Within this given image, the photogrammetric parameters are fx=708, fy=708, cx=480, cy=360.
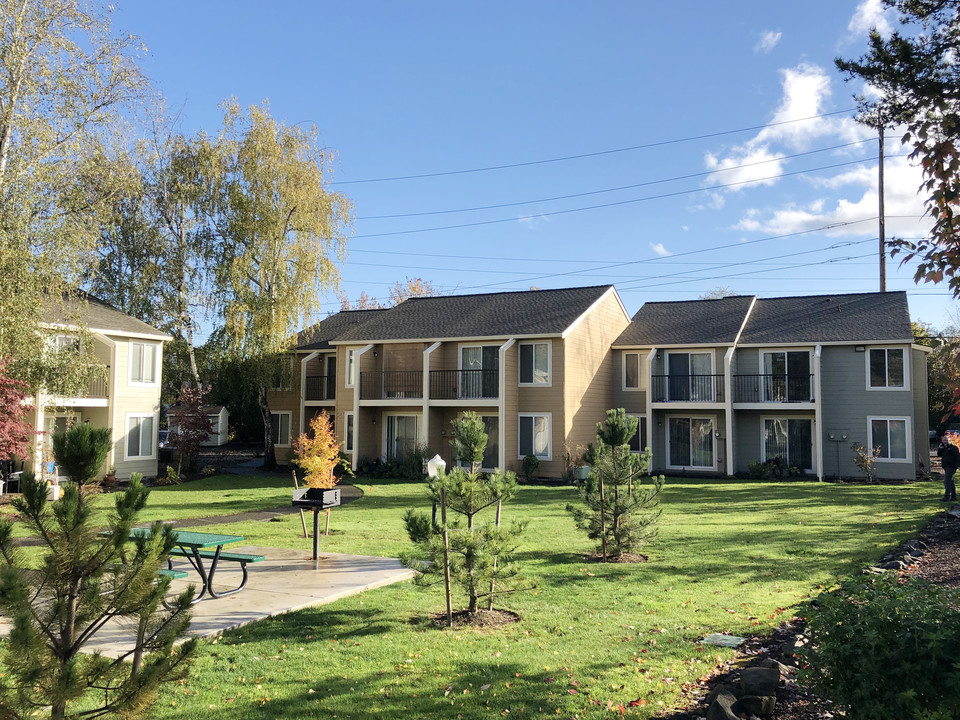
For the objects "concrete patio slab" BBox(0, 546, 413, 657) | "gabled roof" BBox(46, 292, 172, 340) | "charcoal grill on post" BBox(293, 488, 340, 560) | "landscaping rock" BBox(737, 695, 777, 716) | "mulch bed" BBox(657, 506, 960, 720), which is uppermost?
"gabled roof" BBox(46, 292, 172, 340)

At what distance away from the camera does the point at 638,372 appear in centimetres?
3038

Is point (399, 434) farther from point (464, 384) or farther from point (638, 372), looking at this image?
point (638, 372)

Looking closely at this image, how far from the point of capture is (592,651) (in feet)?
22.1

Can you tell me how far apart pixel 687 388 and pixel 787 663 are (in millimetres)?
23275

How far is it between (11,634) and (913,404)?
2848cm

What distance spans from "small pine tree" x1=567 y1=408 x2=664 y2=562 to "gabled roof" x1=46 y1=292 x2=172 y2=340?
16.3 m

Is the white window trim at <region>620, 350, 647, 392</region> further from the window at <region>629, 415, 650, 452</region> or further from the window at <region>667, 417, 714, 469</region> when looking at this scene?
the window at <region>667, 417, 714, 469</region>

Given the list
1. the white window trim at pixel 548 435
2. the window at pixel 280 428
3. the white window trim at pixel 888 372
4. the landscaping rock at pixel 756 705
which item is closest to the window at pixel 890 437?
the white window trim at pixel 888 372

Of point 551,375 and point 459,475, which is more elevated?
point 551,375

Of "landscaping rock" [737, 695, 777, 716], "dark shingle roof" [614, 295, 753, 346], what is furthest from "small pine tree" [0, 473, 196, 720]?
"dark shingle roof" [614, 295, 753, 346]

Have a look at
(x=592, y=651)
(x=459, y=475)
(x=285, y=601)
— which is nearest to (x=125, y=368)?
(x=285, y=601)

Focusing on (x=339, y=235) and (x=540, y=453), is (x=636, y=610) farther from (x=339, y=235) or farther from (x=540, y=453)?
(x=339, y=235)

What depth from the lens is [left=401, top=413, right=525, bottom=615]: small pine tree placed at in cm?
Answer: 793

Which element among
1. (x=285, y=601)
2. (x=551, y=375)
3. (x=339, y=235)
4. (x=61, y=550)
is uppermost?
(x=339, y=235)
